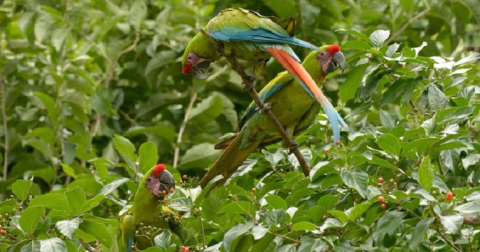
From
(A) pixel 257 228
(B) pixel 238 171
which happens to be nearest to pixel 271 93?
(B) pixel 238 171

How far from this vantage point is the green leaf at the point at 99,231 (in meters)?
2.63

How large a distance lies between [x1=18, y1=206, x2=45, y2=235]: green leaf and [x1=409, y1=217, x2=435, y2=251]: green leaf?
3.52 ft

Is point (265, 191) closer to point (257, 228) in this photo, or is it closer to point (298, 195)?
point (298, 195)

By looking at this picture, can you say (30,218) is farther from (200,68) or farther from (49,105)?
(49,105)

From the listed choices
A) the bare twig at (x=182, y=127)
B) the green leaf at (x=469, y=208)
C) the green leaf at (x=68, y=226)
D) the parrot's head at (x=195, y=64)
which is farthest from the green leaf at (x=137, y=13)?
the green leaf at (x=469, y=208)

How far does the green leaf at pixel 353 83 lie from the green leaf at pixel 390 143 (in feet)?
1.79

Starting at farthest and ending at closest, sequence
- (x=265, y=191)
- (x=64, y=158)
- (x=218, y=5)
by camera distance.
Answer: (x=218, y=5) → (x=64, y=158) → (x=265, y=191)

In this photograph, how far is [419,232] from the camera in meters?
2.10

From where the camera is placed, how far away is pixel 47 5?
5.69 metres

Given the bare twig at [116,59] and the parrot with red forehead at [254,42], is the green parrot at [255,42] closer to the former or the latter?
the parrot with red forehead at [254,42]

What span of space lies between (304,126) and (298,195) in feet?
2.16

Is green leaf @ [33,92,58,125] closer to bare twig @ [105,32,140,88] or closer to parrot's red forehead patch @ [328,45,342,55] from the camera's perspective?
bare twig @ [105,32,140,88]

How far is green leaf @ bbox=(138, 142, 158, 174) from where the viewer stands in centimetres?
333

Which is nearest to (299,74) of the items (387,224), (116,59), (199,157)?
(387,224)
